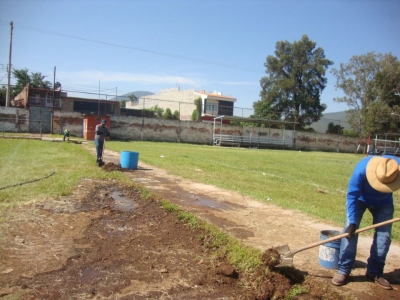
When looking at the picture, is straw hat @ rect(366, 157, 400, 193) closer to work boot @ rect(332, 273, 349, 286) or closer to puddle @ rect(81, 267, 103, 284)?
work boot @ rect(332, 273, 349, 286)

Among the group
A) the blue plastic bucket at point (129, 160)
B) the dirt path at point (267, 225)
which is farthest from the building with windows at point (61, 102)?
the dirt path at point (267, 225)

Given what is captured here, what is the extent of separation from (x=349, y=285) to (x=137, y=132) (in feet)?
114

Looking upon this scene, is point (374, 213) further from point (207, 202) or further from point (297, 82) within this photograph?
point (297, 82)

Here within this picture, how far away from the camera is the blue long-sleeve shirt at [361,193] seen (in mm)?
4211

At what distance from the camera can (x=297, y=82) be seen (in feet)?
180

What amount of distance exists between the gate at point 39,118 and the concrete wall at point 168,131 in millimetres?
666

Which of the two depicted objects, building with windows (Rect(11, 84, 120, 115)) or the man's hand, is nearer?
the man's hand

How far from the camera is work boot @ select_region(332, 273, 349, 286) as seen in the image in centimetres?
414

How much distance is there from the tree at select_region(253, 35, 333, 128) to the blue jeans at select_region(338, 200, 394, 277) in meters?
50.0

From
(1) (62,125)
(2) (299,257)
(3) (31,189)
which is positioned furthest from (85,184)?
(1) (62,125)

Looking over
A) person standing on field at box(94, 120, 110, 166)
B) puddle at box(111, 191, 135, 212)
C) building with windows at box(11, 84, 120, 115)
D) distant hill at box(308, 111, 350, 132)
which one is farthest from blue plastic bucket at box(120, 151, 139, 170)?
distant hill at box(308, 111, 350, 132)

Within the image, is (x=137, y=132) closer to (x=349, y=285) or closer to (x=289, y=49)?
(x=289, y=49)

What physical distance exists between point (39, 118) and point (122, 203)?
31.0 m

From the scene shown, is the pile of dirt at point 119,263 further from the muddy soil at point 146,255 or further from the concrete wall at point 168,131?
the concrete wall at point 168,131
